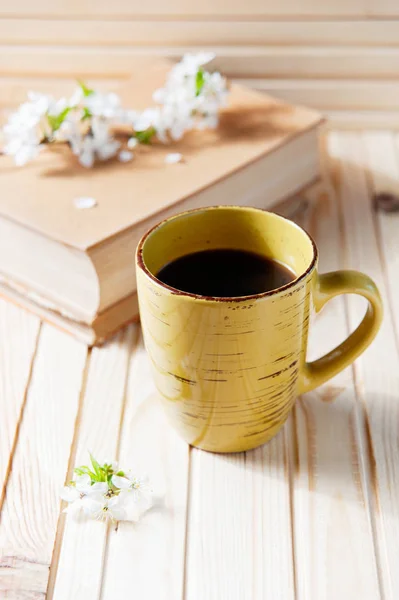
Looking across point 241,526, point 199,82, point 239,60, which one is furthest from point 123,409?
point 239,60

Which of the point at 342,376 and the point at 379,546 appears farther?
the point at 342,376

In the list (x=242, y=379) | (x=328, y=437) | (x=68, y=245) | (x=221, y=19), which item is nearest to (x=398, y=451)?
(x=328, y=437)

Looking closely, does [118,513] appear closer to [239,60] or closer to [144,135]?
[144,135]

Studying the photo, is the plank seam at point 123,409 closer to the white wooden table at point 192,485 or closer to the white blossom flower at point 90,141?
the white wooden table at point 192,485

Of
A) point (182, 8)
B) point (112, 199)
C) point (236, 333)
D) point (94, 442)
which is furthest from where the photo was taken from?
point (182, 8)

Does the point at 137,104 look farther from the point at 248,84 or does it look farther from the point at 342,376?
the point at 342,376
